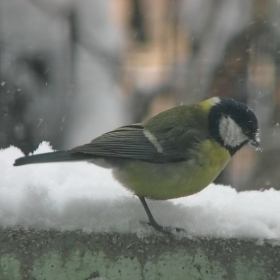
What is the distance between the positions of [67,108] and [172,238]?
11.2ft

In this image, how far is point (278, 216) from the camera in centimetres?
221

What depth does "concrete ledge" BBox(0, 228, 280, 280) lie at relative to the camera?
74.6 inches

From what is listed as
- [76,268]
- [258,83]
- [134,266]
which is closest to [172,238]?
[134,266]

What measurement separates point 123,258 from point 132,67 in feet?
11.9

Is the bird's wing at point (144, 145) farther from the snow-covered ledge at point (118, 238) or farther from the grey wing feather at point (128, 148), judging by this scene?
the snow-covered ledge at point (118, 238)

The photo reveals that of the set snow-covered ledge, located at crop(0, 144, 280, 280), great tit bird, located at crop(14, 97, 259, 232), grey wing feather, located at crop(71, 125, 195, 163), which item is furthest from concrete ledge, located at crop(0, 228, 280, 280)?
grey wing feather, located at crop(71, 125, 195, 163)

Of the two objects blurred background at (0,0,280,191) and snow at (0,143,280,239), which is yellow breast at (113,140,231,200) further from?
blurred background at (0,0,280,191)

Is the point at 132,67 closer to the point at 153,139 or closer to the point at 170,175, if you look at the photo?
the point at 153,139

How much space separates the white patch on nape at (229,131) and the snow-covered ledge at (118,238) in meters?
0.29

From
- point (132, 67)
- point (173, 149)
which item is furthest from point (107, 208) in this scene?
point (132, 67)

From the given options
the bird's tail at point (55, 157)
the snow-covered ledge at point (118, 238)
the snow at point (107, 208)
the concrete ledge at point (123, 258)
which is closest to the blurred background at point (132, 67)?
the snow at point (107, 208)

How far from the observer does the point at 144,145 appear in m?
2.41

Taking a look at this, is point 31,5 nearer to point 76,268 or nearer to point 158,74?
point 158,74

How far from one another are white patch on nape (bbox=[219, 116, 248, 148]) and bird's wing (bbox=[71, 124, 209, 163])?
0.10m
